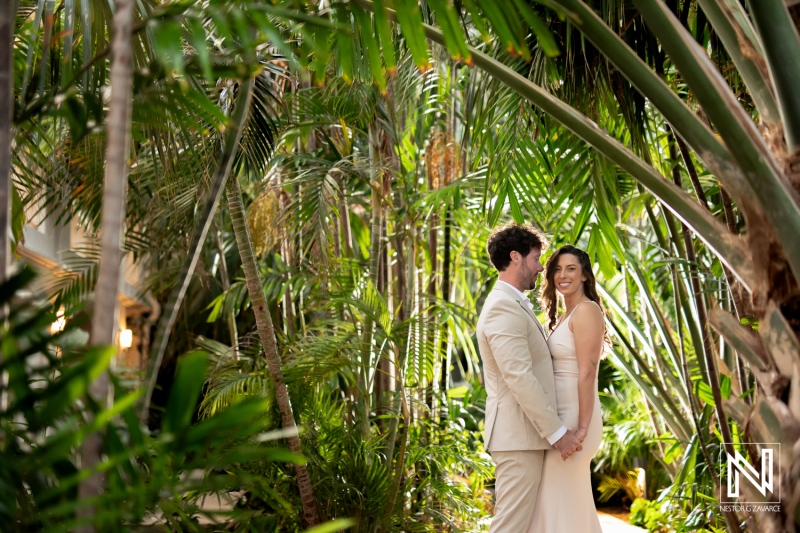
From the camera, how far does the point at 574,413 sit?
125 inches

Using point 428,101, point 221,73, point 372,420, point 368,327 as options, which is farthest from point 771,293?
point 428,101

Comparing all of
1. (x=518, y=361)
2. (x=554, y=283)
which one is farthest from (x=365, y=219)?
(x=518, y=361)

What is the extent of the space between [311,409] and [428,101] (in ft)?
7.35

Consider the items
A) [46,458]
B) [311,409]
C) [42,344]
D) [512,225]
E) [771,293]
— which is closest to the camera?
[46,458]

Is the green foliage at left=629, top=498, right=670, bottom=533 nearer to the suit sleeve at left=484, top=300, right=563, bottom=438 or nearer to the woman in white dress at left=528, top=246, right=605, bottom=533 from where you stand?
the woman in white dress at left=528, top=246, right=605, bottom=533

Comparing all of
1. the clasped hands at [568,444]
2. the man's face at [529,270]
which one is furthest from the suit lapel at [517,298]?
the clasped hands at [568,444]

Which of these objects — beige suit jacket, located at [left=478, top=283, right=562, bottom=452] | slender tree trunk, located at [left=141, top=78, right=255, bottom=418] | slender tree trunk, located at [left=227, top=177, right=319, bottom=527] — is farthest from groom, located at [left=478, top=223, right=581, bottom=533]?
slender tree trunk, located at [left=141, top=78, right=255, bottom=418]

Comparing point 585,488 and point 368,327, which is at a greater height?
point 368,327

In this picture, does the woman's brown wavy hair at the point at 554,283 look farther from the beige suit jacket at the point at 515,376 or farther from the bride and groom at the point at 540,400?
the beige suit jacket at the point at 515,376

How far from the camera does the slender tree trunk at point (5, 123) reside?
3.58 ft

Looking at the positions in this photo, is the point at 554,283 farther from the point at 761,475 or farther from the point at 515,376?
the point at 761,475

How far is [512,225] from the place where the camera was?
3.38m

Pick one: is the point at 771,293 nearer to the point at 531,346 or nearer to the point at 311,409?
the point at 531,346

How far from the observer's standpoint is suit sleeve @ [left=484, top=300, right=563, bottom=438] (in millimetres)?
3016
